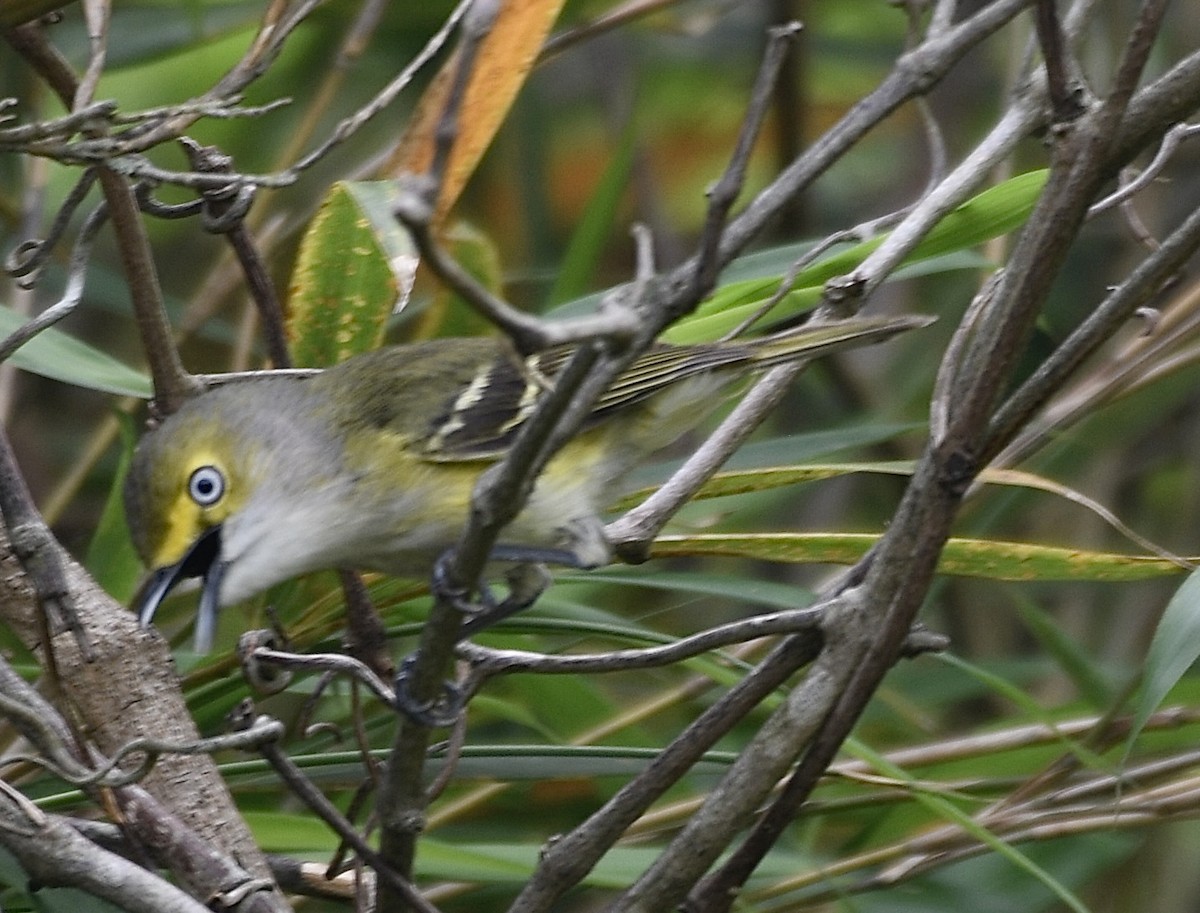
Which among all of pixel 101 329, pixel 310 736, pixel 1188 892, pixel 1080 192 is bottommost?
pixel 1188 892

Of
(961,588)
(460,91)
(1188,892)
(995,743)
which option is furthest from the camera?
(961,588)

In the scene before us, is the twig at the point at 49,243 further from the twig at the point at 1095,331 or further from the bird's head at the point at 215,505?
the twig at the point at 1095,331

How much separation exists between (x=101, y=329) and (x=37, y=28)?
2.70 meters

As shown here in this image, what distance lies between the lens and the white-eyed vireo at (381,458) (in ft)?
6.95

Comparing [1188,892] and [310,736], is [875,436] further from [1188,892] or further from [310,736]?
[1188,892]

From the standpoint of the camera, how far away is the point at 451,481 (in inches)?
89.2

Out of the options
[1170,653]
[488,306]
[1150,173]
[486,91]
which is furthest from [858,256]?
[488,306]

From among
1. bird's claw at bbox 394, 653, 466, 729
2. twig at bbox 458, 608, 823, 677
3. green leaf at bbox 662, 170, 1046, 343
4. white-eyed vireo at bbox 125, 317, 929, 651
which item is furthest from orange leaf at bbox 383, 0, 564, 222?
bird's claw at bbox 394, 653, 466, 729

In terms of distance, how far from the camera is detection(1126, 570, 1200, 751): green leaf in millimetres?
1806

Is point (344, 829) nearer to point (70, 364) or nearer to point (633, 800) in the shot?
point (633, 800)

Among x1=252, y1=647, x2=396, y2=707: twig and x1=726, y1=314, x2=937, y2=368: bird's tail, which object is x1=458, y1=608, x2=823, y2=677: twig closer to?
x1=252, y1=647, x2=396, y2=707: twig

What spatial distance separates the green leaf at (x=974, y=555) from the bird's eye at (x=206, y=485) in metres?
0.57

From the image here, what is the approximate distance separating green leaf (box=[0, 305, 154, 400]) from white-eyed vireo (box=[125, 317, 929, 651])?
→ 15 cm

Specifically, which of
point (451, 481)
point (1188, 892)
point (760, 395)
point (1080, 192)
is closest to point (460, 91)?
point (1080, 192)
